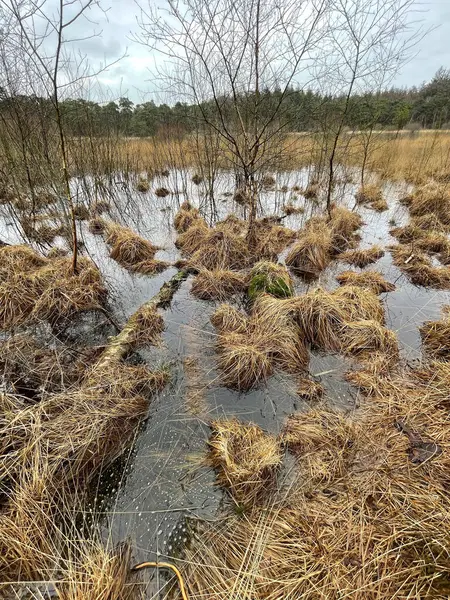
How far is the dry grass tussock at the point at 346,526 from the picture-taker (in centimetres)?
146

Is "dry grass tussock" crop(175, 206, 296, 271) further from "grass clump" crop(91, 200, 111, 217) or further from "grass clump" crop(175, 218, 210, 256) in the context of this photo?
"grass clump" crop(91, 200, 111, 217)

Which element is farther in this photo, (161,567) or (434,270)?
(434,270)

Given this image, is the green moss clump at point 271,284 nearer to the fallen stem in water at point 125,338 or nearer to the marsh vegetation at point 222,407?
the marsh vegetation at point 222,407

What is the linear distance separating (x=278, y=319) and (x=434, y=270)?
125 inches

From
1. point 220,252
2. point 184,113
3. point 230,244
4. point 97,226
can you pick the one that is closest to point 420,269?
point 230,244

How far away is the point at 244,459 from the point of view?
2.12 metres

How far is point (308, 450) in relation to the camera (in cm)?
222

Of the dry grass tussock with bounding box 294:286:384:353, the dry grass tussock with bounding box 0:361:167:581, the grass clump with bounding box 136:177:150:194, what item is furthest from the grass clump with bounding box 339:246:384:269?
the grass clump with bounding box 136:177:150:194

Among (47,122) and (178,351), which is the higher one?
(47,122)

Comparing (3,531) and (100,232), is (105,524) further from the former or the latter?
(100,232)

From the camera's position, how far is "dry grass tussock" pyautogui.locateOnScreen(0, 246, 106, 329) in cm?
384

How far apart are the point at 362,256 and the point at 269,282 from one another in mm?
2428

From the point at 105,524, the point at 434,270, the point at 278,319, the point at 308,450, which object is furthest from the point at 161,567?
the point at 434,270

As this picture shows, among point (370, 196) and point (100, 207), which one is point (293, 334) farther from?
point (370, 196)
